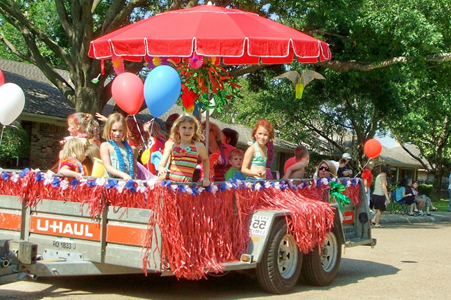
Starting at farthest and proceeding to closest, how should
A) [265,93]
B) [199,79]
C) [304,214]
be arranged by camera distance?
[265,93] → [199,79] → [304,214]

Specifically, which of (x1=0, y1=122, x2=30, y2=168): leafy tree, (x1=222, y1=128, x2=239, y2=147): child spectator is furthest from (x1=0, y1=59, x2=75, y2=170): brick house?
(x1=222, y1=128, x2=239, y2=147): child spectator

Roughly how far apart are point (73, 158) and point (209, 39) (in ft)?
6.44

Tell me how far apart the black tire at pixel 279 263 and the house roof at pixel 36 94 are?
45.0 feet

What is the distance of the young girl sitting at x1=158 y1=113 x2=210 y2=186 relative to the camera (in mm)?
6527

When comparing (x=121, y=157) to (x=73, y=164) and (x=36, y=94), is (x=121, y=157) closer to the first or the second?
(x=73, y=164)

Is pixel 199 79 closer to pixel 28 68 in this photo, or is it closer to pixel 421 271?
pixel 421 271

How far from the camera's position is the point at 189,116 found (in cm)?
664

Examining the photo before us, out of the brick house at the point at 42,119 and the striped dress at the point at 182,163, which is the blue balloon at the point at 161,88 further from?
the brick house at the point at 42,119

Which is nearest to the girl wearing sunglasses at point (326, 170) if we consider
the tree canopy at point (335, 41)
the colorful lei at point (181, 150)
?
the colorful lei at point (181, 150)

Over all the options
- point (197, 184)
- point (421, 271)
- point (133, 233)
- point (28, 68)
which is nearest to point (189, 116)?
point (197, 184)

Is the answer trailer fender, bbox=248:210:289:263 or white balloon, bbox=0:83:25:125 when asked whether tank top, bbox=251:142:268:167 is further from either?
white balloon, bbox=0:83:25:125

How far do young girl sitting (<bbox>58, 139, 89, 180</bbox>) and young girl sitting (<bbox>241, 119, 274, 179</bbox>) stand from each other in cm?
189

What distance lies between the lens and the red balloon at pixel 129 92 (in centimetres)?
720

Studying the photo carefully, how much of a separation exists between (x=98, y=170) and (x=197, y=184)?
4.86 feet
